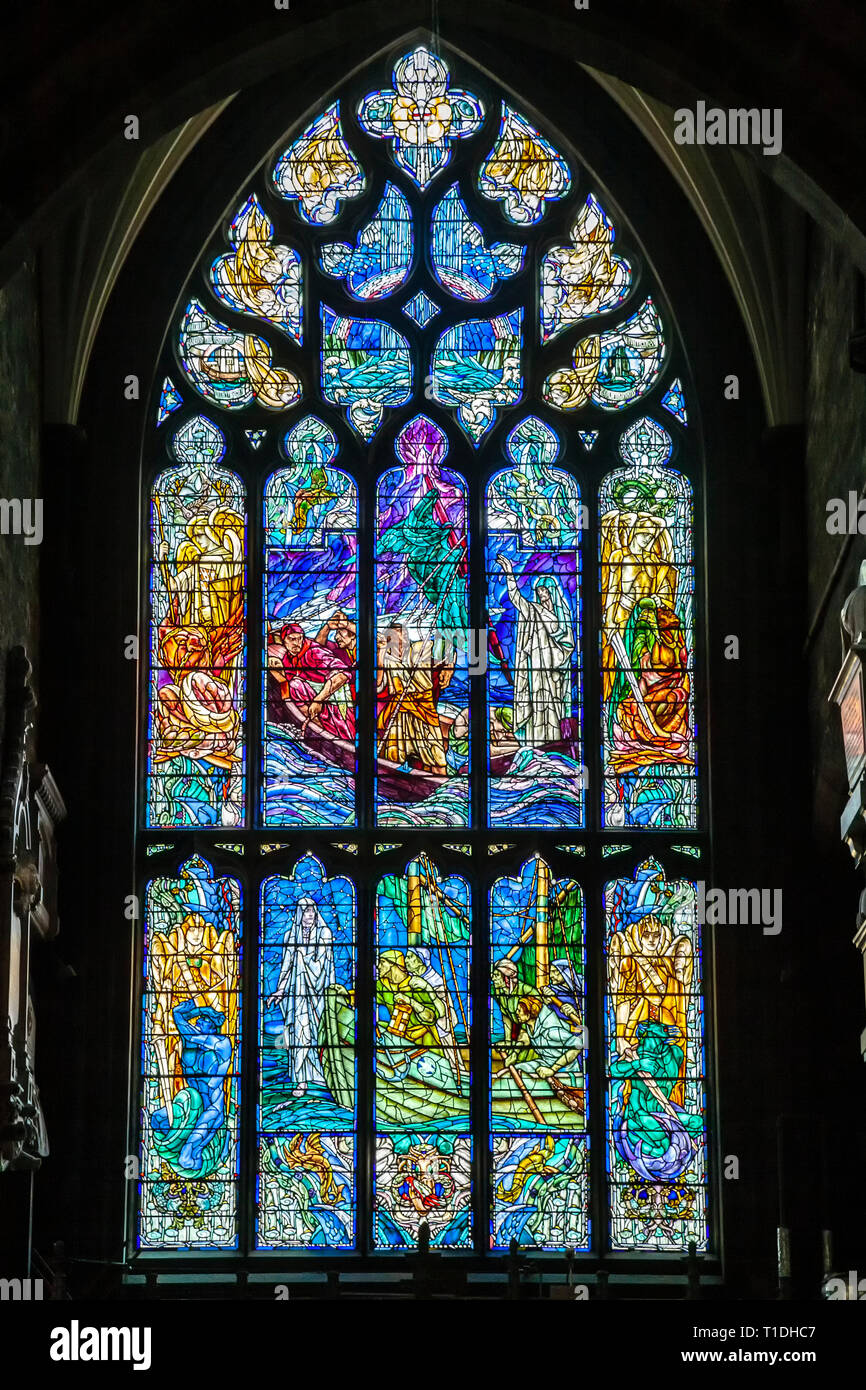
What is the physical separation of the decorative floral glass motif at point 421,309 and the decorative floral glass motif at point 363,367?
16 cm

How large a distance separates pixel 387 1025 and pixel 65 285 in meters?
5.11

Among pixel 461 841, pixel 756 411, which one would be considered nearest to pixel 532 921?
pixel 461 841

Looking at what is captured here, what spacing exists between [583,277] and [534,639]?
255cm

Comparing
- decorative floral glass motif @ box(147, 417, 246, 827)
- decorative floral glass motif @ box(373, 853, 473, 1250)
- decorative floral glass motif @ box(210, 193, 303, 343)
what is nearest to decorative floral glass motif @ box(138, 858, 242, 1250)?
decorative floral glass motif @ box(147, 417, 246, 827)

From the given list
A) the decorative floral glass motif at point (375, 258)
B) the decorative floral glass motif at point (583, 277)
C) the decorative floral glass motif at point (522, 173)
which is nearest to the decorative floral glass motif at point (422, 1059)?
the decorative floral glass motif at point (583, 277)

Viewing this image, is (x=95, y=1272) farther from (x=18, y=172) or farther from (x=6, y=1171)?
(x=18, y=172)

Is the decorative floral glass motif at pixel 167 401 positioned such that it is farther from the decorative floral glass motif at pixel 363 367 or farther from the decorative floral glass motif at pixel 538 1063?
the decorative floral glass motif at pixel 538 1063

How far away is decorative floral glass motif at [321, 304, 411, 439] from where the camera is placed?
15.2 m

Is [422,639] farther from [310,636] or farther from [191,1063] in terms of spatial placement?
[191,1063]

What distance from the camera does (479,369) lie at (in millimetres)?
15266

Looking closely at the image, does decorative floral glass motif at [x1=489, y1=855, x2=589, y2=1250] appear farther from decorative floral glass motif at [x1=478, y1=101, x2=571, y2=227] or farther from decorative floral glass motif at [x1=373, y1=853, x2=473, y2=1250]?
decorative floral glass motif at [x1=478, y1=101, x2=571, y2=227]

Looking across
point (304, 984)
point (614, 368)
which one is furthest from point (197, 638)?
point (614, 368)

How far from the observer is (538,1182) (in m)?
13.8

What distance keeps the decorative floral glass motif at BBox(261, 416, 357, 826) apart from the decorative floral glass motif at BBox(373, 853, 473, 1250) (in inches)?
29.5
